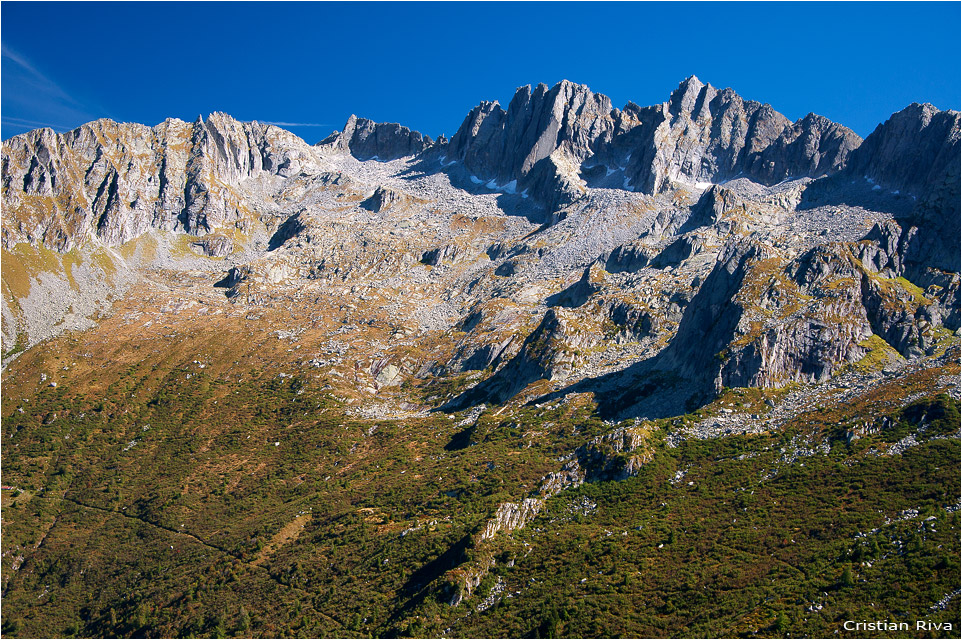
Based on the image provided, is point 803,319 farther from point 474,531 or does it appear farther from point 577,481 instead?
point 474,531

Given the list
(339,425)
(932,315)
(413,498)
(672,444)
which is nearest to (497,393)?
(339,425)

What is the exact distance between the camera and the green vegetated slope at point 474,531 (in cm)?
8425

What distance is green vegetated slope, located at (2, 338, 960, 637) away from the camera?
84.2 m

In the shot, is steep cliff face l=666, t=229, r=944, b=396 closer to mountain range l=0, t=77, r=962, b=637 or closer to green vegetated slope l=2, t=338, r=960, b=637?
mountain range l=0, t=77, r=962, b=637

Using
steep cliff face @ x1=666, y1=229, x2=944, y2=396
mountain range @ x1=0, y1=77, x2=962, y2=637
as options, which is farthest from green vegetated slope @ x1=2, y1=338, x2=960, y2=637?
steep cliff face @ x1=666, y1=229, x2=944, y2=396

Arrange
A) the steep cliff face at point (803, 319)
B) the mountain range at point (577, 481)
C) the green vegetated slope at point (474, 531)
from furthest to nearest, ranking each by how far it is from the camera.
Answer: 1. the steep cliff face at point (803, 319)
2. the mountain range at point (577, 481)
3. the green vegetated slope at point (474, 531)

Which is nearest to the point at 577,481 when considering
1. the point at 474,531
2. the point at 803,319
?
the point at 474,531

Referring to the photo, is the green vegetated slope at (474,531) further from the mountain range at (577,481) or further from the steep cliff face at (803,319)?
the steep cliff face at (803,319)

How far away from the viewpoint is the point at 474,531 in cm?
11588

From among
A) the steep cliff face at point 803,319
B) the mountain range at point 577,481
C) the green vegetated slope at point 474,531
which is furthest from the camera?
the steep cliff face at point 803,319

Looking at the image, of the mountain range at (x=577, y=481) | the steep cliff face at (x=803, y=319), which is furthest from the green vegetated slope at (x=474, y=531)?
the steep cliff face at (x=803, y=319)

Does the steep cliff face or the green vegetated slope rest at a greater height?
the steep cliff face

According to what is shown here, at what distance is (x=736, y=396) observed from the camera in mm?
140375

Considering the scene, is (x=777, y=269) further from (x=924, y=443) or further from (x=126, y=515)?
(x=126, y=515)
